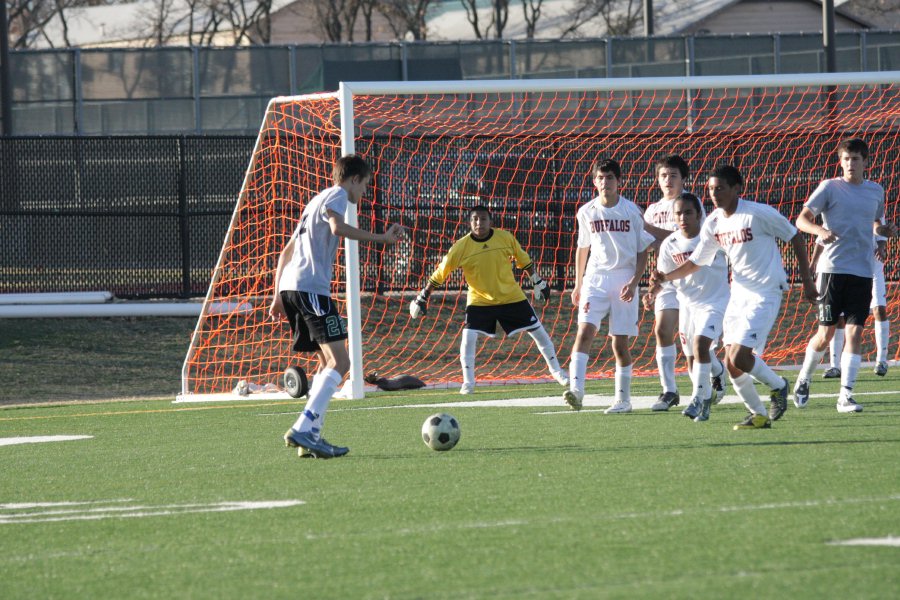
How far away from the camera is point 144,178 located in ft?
69.9

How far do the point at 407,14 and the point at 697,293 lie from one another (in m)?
43.7

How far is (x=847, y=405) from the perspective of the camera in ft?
33.8

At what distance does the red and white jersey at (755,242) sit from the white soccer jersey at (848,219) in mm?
1265

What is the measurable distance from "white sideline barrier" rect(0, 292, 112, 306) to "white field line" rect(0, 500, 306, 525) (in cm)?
1340

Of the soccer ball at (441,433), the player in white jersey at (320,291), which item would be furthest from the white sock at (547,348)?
the player in white jersey at (320,291)

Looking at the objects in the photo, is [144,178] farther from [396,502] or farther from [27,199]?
[396,502]

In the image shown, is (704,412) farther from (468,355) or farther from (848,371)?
(468,355)

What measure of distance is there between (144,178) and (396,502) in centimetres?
1539

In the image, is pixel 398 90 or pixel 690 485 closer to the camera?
pixel 690 485

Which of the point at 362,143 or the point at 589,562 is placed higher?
the point at 362,143

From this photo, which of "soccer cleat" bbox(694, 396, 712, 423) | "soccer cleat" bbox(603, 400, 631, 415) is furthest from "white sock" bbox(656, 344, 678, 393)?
"soccer cleat" bbox(694, 396, 712, 423)

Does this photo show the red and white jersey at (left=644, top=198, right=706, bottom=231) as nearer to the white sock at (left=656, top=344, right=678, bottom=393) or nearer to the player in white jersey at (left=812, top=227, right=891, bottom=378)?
the white sock at (left=656, top=344, right=678, bottom=393)

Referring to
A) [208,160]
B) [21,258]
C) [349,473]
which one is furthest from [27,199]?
[349,473]

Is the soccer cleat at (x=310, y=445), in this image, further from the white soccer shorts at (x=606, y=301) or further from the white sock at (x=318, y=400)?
the white soccer shorts at (x=606, y=301)
